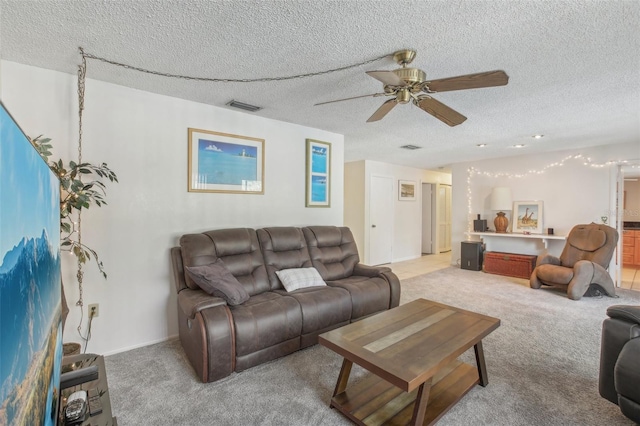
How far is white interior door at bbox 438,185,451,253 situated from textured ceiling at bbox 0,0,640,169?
5051mm

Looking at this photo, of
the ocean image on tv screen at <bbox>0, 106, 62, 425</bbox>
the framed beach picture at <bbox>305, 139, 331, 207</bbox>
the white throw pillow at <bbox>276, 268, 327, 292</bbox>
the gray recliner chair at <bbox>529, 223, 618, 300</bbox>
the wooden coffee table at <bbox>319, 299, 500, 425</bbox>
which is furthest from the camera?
the gray recliner chair at <bbox>529, 223, 618, 300</bbox>

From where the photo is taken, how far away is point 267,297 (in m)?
2.64

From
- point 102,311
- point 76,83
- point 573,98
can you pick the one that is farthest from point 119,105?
point 573,98

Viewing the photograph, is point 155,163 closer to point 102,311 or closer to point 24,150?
point 102,311

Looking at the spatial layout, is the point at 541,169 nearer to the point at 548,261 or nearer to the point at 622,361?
the point at 548,261

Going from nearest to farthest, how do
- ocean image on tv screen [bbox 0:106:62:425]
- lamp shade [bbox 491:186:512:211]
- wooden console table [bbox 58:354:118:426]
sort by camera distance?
ocean image on tv screen [bbox 0:106:62:425] → wooden console table [bbox 58:354:118:426] → lamp shade [bbox 491:186:512:211]

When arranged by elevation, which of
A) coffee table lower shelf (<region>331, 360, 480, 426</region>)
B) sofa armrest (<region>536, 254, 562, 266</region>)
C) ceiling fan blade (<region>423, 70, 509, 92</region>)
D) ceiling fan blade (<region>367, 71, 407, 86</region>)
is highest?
ceiling fan blade (<region>367, 71, 407, 86</region>)

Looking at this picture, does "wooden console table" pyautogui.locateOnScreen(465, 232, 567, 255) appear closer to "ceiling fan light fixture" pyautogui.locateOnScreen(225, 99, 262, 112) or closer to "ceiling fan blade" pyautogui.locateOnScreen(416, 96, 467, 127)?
"ceiling fan blade" pyautogui.locateOnScreen(416, 96, 467, 127)

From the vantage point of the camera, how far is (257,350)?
230 centimetres

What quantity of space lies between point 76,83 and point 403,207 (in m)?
6.21

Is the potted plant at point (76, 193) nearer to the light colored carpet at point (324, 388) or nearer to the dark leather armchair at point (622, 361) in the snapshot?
the light colored carpet at point (324, 388)

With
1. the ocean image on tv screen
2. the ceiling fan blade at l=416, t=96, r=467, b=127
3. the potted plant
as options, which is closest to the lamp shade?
the ceiling fan blade at l=416, t=96, r=467, b=127

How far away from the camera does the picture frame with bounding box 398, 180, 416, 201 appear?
706cm

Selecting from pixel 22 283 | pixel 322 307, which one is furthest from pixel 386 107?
pixel 22 283
